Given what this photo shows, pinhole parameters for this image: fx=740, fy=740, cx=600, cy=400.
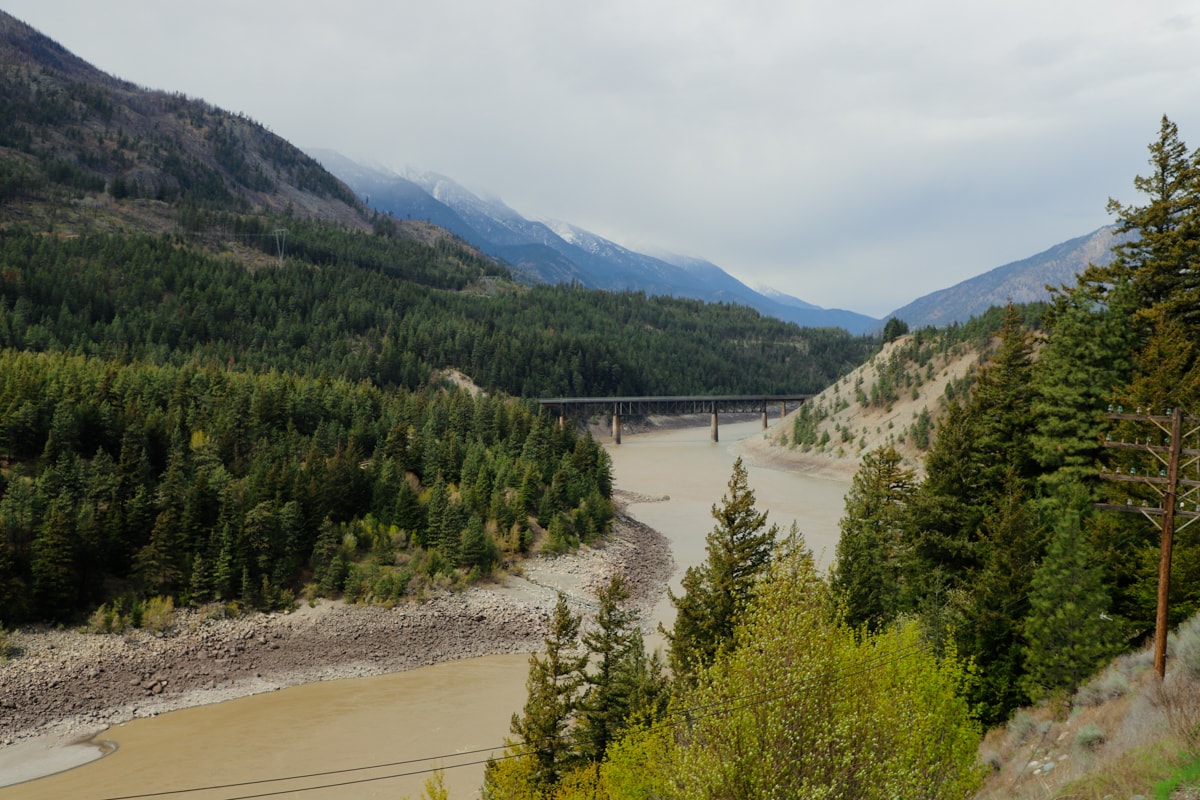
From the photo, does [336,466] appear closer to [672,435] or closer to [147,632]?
[147,632]

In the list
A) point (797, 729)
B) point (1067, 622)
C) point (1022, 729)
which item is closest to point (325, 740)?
point (797, 729)

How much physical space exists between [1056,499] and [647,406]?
134 meters

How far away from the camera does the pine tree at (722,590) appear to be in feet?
71.6

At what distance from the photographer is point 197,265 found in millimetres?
145375

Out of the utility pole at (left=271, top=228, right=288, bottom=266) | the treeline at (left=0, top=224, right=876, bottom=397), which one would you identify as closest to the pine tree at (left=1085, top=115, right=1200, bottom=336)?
the treeline at (left=0, top=224, right=876, bottom=397)

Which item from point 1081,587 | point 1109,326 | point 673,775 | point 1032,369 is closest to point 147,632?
point 673,775

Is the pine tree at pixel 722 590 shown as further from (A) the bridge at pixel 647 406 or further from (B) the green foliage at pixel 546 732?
(A) the bridge at pixel 647 406

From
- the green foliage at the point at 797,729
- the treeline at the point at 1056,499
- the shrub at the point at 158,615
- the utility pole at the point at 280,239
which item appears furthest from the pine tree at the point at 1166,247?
the utility pole at the point at 280,239

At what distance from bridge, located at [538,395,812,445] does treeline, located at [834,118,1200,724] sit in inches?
4055

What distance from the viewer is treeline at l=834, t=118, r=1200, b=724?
21219 mm

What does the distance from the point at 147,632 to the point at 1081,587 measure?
40486 mm

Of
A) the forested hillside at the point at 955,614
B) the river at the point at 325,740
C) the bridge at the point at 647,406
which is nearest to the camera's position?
the forested hillside at the point at 955,614

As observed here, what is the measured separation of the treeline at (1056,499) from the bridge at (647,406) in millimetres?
102987

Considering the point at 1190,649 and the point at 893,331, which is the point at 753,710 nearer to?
the point at 1190,649
